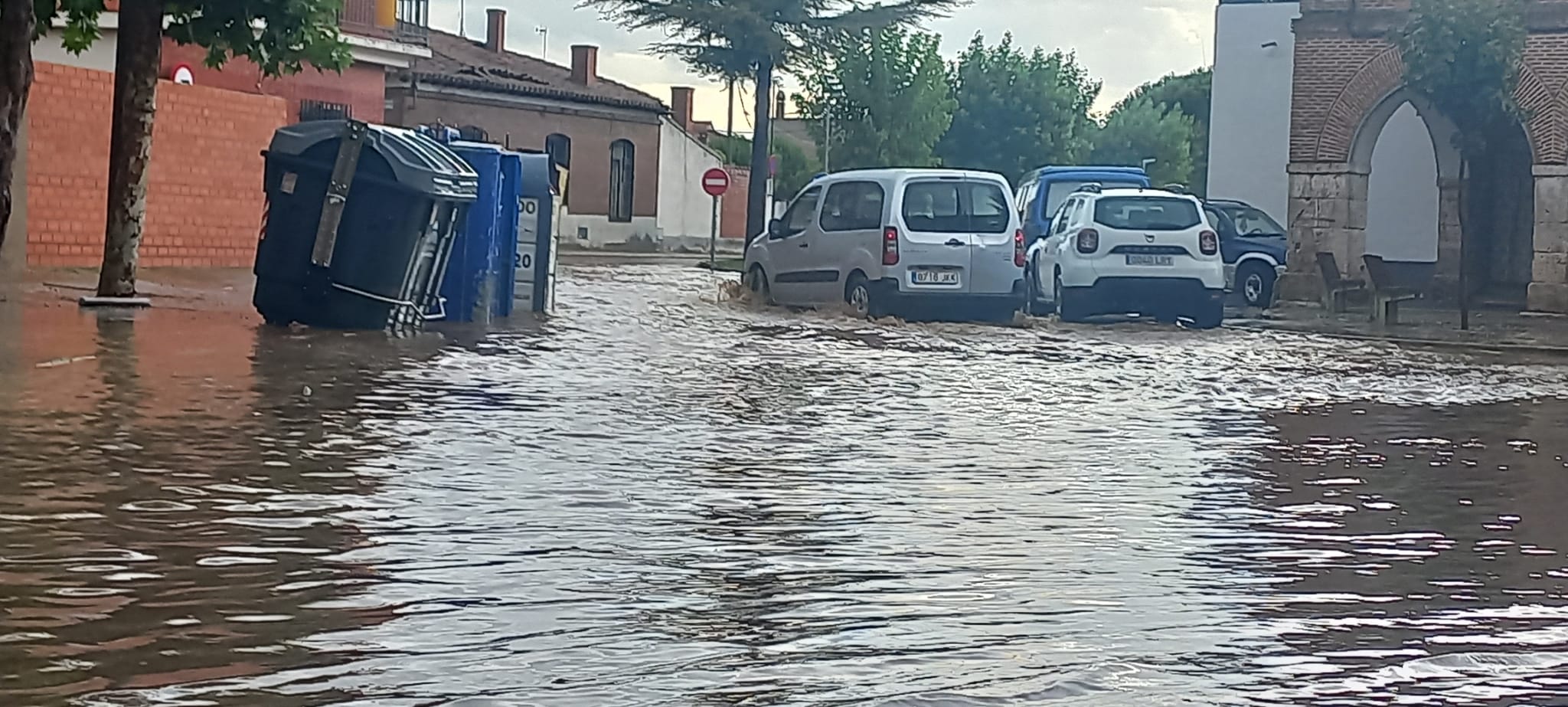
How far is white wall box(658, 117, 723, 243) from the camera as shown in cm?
5984

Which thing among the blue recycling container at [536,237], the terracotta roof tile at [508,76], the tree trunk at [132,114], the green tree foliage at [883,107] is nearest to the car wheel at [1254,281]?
the blue recycling container at [536,237]

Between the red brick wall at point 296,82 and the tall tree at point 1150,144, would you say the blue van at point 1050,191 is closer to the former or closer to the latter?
the red brick wall at point 296,82

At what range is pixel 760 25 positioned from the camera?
47.3 meters

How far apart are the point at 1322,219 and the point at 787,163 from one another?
4210cm

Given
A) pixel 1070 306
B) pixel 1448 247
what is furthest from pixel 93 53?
pixel 1448 247

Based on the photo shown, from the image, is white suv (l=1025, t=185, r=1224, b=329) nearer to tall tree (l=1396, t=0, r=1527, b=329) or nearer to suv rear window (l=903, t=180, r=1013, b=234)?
suv rear window (l=903, t=180, r=1013, b=234)

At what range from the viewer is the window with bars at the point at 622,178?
57938mm

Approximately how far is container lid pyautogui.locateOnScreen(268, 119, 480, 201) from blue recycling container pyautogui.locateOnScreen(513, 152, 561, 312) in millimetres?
3144

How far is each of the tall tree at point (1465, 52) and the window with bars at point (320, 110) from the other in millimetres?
16152

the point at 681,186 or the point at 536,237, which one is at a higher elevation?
the point at 681,186

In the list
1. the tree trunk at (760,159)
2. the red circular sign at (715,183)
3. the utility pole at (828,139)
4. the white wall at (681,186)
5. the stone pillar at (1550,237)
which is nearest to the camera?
the stone pillar at (1550,237)

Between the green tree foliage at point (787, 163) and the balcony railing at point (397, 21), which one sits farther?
the green tree foliage at point (787, 163)

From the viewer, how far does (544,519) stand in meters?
7.70

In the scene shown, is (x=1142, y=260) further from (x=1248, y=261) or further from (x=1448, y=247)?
(x=1448, y=247)
